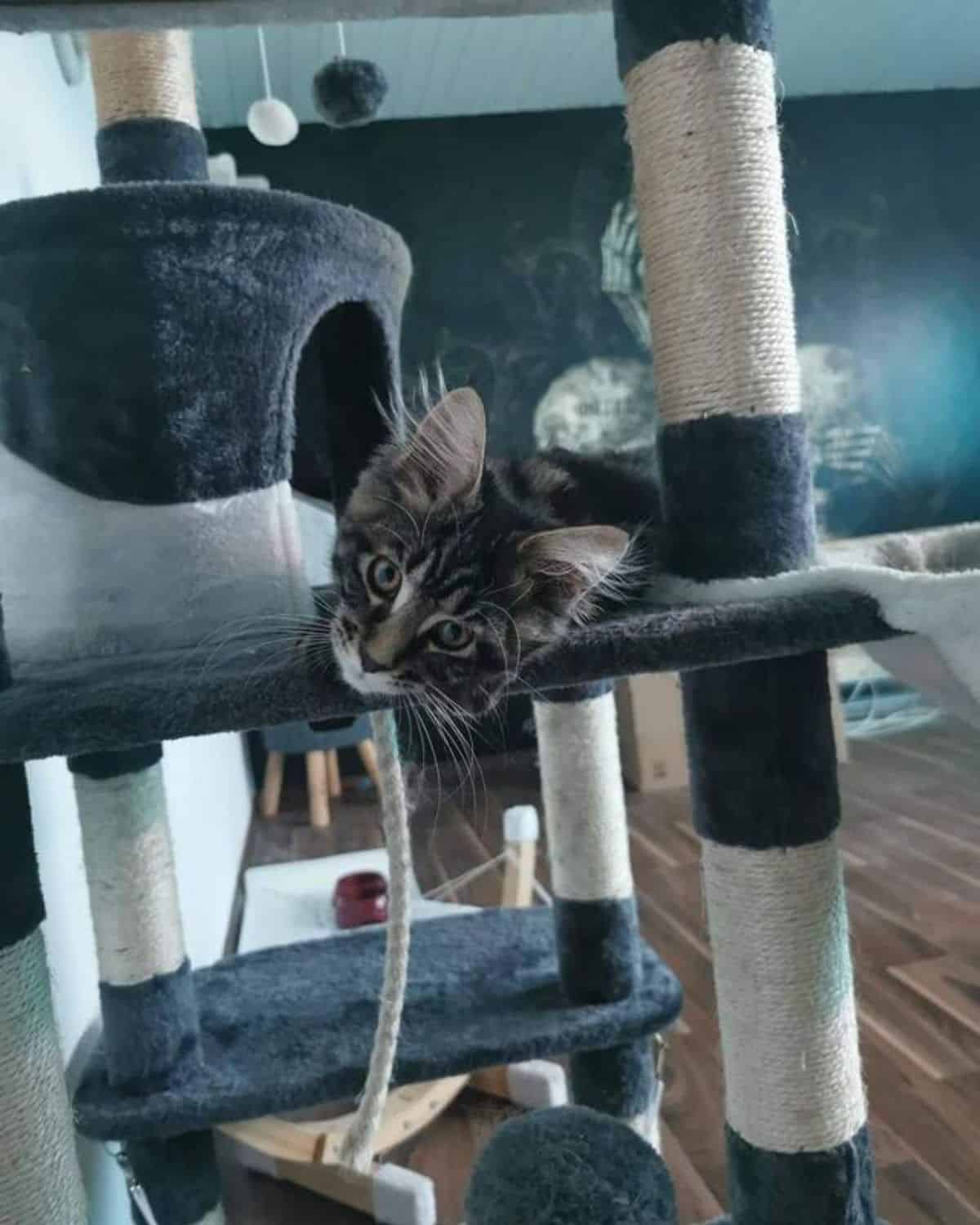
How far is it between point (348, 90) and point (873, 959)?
5.66 feet

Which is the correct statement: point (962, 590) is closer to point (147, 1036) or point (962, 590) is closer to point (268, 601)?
point (268, 601)

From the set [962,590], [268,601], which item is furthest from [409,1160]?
[962,590]

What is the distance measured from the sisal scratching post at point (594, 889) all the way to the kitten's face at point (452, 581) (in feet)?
1.09

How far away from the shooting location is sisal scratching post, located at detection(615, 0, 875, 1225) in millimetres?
798

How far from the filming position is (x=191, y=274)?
0.83 m

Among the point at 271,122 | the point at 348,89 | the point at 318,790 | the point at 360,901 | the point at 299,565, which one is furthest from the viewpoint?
the point at 318,790

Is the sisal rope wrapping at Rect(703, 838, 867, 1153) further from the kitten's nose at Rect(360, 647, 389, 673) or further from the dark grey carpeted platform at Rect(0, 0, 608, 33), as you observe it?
the dark grey carpeted platform at Rect(0, 0, 608, 33)

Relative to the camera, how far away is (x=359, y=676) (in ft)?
2.49

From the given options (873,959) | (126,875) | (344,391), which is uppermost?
(344,391)

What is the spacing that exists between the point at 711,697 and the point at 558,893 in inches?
17.8

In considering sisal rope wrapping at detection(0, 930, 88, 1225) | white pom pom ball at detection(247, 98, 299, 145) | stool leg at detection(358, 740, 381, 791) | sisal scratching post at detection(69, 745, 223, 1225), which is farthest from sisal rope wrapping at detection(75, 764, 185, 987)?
stool leg at detection(358, 740, 381, 791)

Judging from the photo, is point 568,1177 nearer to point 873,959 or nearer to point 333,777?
point 873,959

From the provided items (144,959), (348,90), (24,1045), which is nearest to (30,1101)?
(24,1045)

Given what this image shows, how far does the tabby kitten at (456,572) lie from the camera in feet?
2.61
